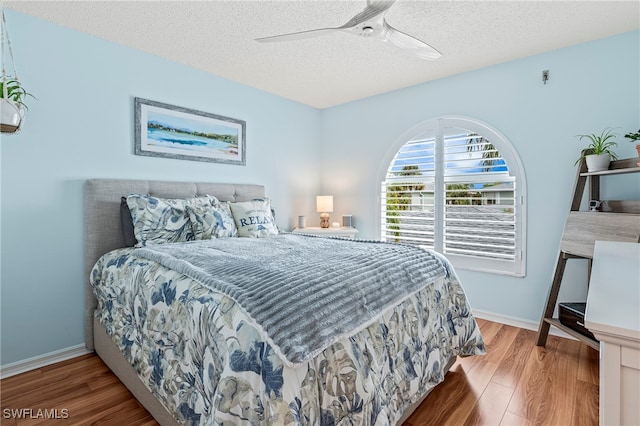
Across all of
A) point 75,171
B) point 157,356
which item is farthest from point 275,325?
point 75,171

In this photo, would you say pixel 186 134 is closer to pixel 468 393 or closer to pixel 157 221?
pixel 157 221

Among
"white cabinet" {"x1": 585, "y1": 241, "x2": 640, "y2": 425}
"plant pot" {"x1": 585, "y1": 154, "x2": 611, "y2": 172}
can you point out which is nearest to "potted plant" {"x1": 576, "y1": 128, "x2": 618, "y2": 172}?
"plant pot" {"x1": 585, "y1": 154, "x2": 611, "y2": 172}

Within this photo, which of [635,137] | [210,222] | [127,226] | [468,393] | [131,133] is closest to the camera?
[468,393]

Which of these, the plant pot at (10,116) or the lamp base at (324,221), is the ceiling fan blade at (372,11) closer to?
the plant pot at (10,116)

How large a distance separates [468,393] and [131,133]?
121 inches

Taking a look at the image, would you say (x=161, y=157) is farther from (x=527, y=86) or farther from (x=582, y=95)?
(x=582, y=95)

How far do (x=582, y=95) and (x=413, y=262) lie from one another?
2.12 meters

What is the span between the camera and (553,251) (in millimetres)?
2775

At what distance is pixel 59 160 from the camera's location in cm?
234

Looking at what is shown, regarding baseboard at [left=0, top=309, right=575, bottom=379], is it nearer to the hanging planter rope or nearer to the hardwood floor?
the hardwood floor

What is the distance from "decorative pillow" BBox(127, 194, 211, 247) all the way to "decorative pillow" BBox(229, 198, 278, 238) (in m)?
0.42

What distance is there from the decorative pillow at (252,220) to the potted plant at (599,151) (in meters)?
2.50

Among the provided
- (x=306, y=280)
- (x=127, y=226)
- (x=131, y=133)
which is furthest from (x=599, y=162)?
(x=131, y=133)

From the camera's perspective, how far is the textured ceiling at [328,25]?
2.12 meters
